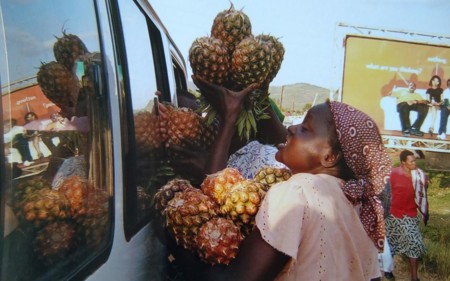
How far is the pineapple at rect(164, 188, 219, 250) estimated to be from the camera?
191 cm

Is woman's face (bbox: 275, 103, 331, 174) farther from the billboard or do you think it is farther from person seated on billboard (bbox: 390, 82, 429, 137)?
person seated on billboard (bbox: 390, 82, 429, 137)

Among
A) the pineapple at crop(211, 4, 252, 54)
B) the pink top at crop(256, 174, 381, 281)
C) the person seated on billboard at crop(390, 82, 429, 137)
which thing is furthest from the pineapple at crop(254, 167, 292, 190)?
the person seated on billboard at crop(390, 82, 429, 137)

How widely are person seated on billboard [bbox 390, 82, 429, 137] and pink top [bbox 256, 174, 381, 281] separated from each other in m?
17.4

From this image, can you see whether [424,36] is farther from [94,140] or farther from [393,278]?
[94,140]

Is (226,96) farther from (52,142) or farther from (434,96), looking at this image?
(434,96)

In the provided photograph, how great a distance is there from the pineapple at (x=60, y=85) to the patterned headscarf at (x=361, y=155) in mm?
1163

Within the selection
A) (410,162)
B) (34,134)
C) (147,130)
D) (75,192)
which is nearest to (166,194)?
(147,130)

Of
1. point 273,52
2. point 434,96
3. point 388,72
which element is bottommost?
point 434,96

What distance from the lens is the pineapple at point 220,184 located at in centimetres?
210

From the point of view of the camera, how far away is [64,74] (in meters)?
1.38

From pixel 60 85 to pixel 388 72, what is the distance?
726 inches

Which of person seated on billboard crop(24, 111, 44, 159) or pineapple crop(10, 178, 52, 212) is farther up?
person seated on billboard crop(24, 111, 44, 159)

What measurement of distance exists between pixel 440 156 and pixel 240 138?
17.4 metres

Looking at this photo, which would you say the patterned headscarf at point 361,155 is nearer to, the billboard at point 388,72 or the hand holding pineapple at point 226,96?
the hand holding pineapple at point 226,96
